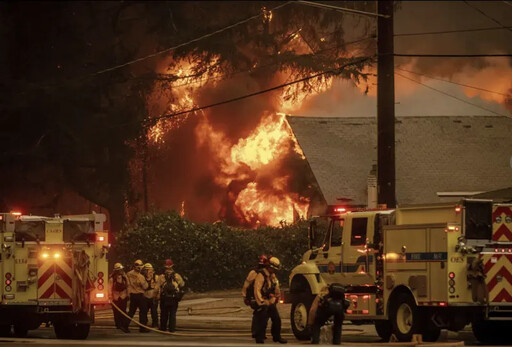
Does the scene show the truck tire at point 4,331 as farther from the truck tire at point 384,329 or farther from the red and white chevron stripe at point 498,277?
the red and white chevron stripe at point 498,277

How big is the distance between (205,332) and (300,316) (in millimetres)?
3802

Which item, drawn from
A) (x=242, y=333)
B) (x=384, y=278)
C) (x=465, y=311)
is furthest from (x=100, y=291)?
(x=465, y=311)

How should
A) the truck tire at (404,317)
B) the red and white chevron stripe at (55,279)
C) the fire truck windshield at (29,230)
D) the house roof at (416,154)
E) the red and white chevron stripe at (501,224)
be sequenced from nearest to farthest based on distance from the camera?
1. the truck tire at (404,317)
2. the red and white chevron stripe at (501,224)
3. the red and white chevron stripe at (55,279)
4. the fire truck windshield at (29,230)
5. the house roof at (416,154)

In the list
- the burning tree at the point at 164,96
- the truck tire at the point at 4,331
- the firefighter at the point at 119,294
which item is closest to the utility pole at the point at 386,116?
the firefighter at the point at 119,294

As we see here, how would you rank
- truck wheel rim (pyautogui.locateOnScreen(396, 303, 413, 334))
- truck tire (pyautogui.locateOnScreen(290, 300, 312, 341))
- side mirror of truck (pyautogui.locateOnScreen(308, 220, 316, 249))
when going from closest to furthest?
truck wheel rim (pyautogui.locateOnScreen(396, 303, 413, 334)) → truck tire (pyautogui.locateOnScreen(290, 300, 312, 341)) → side mirror of truck (pyautogui.locateOnScreen(308, 220, 316, 249))

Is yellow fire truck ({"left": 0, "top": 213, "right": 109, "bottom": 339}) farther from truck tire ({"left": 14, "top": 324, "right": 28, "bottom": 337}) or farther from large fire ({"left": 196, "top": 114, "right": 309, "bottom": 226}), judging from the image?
large fire ({"left": 196, "top": 114, "right": 309, "bottom": 226})

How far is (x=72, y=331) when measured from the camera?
22422 millimetres

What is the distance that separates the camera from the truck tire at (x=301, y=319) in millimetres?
21469

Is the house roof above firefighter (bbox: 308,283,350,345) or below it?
above

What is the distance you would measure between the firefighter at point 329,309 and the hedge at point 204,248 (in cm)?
1560

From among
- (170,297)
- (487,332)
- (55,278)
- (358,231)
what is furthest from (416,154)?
(55,278)

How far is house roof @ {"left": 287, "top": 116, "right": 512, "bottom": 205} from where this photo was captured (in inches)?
1580

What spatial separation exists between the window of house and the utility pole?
108 inches

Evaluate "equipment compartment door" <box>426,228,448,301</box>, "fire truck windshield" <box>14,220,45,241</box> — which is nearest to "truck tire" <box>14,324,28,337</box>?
"fire truck windshield" <box>14,220,45,241</box>
